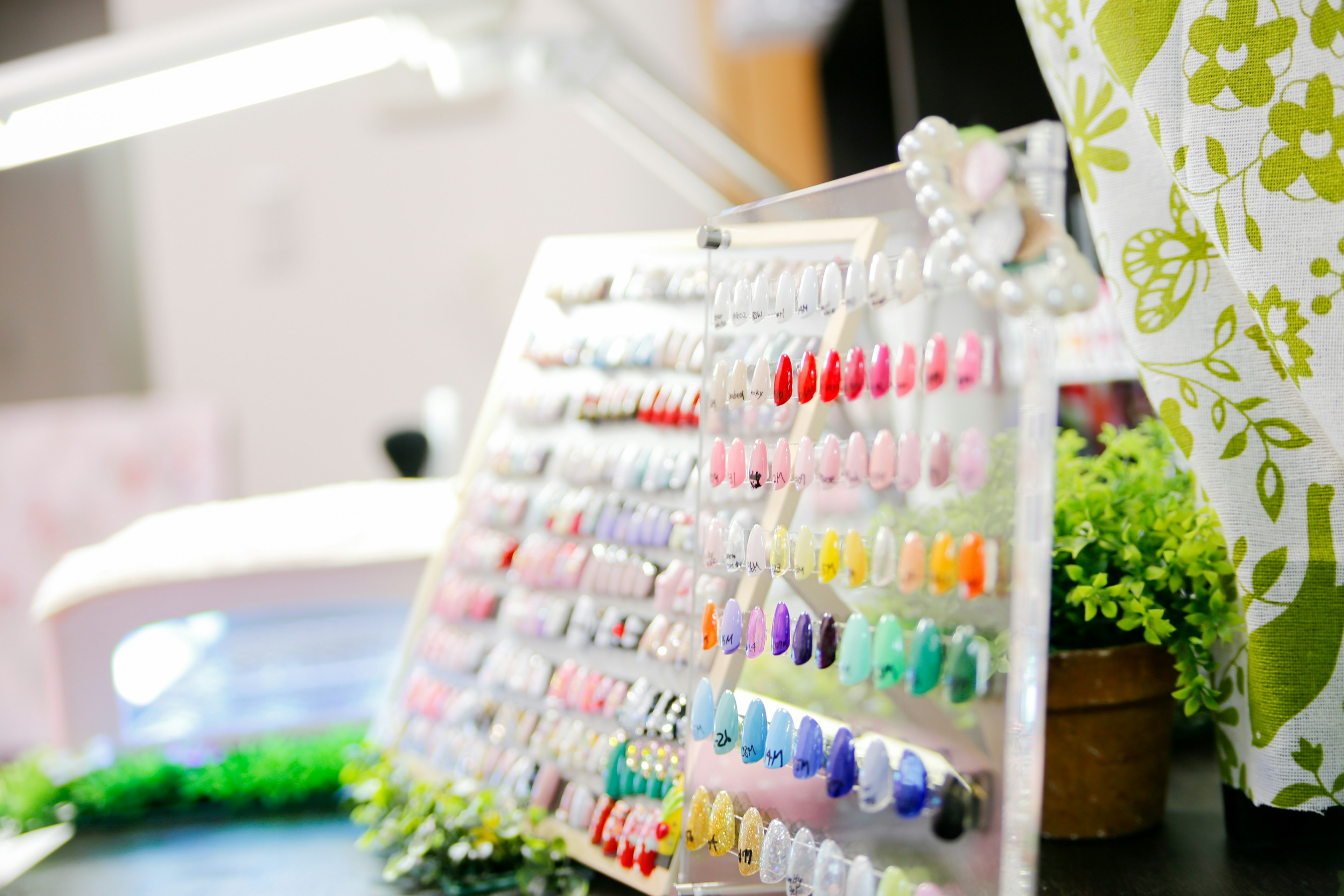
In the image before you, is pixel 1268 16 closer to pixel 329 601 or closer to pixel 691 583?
pixel 691 583

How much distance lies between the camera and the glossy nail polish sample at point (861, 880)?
0.59 metres

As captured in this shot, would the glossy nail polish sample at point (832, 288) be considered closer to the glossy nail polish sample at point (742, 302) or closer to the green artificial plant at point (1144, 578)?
the glossy nail polish sample at point (742, 302)

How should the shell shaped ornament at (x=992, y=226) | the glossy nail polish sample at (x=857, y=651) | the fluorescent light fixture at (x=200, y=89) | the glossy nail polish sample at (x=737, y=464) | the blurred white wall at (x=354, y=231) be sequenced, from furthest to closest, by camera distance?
the blurred white wall at (x=354, y=231) → the fluorescent light fixture at (x=200, y=89) → the glossy nail polish sample at (x=737, y=464) → the glossy nail polish sample at (x=857, y=651) → the shell shaped ornament at (x=992, y=226)

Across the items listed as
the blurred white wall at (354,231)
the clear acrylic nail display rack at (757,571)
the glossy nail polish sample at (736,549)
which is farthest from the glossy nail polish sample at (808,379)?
the blurred white wall at (354,231)

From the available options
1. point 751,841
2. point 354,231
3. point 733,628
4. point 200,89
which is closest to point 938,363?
point 733,628

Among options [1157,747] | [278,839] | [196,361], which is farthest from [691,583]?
[196,361]

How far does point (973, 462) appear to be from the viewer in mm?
547

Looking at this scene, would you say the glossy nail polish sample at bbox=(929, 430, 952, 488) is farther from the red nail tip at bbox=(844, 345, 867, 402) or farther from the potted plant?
the potted plant

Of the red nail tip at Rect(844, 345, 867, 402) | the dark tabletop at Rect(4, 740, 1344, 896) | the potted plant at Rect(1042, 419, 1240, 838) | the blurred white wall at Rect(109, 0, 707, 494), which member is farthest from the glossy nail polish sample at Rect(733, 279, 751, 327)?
the blurred white wall at Rect(109, 0, 707, 494)

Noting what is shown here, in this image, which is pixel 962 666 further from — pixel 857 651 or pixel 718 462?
pixel 718 462

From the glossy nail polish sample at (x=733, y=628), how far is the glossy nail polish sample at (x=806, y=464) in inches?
2.6

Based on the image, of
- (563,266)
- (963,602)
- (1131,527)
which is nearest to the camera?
(963,602)

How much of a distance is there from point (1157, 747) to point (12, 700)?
2.15 meters

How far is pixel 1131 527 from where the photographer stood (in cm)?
77
